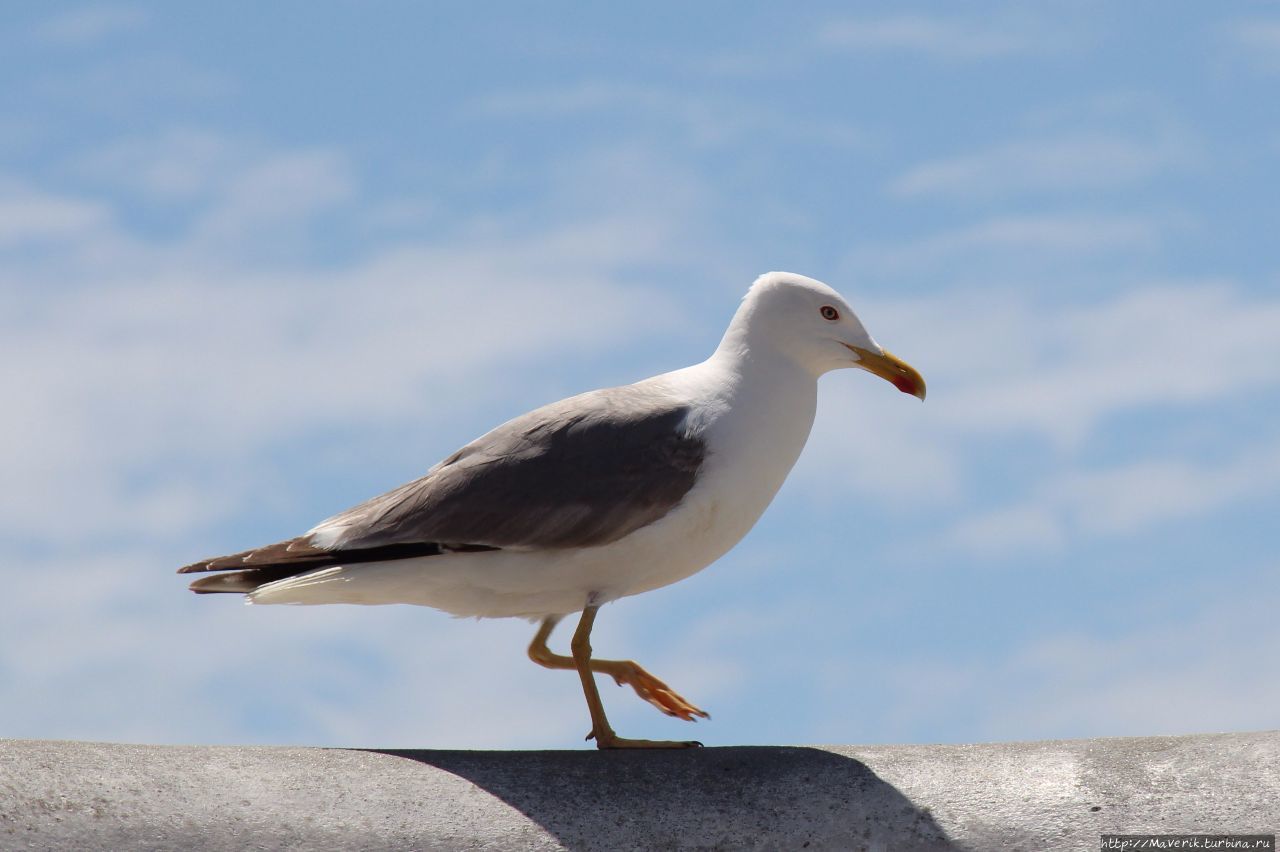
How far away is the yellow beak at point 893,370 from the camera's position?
9688 mm

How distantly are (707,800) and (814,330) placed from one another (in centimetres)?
282

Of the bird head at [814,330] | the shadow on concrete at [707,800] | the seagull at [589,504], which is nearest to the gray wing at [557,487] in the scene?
the seagull at [589,504]

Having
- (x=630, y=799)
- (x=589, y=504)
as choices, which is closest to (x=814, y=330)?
(x=589, y=504)

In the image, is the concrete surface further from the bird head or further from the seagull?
the bird head

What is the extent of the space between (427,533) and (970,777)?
3217mm

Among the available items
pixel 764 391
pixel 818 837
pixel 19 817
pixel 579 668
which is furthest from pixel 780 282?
pixel 19 817

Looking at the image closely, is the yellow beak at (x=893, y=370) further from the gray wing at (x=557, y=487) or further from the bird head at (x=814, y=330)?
the gray wing at (x=557, y=487)

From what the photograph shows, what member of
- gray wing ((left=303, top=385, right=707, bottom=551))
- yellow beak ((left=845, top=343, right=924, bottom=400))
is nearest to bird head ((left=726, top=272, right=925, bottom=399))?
yellow beak ((left=845, top=343, right=924, bottom=400))

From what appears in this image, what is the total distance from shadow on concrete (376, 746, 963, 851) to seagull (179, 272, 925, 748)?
0.35m

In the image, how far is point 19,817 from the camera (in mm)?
8086

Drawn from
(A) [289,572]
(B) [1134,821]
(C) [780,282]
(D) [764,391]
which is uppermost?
(C) [780,282]

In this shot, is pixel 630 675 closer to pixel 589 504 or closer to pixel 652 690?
pixel 652 690

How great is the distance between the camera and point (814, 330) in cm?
962

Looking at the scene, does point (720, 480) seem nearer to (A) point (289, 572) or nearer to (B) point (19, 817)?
(A) point (289, 572)
